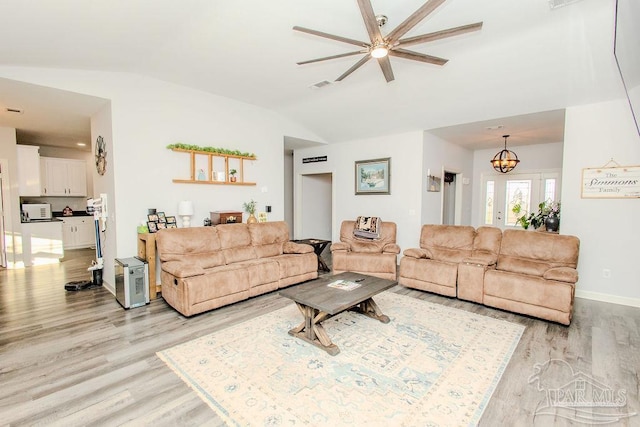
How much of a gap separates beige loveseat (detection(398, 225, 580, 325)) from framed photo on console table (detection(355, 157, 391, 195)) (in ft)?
5.17

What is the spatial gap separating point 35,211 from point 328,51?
283 inches

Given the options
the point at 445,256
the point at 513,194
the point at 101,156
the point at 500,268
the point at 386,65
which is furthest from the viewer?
the point at 513,194

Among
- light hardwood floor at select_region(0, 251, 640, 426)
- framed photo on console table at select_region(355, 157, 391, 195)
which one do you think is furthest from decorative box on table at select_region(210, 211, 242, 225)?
framed photo on console table at select_region(355, 157, 391, 195)

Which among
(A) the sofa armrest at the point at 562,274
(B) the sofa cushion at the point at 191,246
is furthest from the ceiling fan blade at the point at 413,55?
(B) the sofa cushion at the point at 191,246

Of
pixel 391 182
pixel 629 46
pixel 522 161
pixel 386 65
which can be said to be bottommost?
pixel 391 182

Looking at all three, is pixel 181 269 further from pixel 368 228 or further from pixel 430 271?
pixel 430 271

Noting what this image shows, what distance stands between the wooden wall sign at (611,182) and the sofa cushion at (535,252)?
2.93ft

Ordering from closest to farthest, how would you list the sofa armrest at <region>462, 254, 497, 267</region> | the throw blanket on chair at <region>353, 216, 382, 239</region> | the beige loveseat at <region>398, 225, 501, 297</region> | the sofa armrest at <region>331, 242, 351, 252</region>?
the sofa armrest at <region>462, 254, 497, 267</region> → the beige loveseat at <region>398, 225, 501, 297</region> → the sofa armrest at <region>331, 242, 351, 252</region> → the throw blanket on chair at <region>353, 216, 382, 239</region>

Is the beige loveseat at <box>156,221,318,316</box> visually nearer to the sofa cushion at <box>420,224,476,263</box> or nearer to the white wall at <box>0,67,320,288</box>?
the white wall at <box>0,67,320,288</box>

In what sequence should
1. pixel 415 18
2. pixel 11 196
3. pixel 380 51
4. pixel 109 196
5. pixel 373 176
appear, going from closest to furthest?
pixel 415 18 < pixel 380 51 < pixel 109 196 < pixel 11 196 < pixel 373 176

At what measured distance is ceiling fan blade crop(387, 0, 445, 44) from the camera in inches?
73.6

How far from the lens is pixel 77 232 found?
7.45 meters

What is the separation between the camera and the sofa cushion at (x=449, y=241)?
4.34 m

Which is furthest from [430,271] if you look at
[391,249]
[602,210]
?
[602,210]
